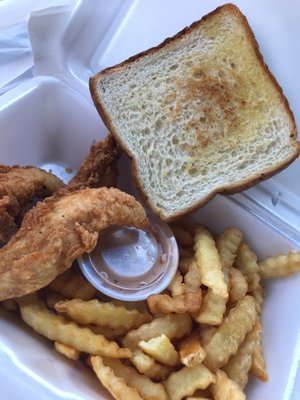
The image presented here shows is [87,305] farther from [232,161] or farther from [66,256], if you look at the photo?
[232,161]

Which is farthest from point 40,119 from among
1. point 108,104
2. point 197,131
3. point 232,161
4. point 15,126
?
point 232,161

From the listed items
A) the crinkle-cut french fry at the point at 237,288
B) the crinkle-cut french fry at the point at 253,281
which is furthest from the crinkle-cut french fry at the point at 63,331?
the crinkle-cut french fry at the point at 253,281

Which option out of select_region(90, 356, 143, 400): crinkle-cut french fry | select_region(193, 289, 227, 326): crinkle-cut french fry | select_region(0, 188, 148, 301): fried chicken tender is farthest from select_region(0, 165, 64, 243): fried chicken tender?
select_region(193, 289, 227, 326): crinkle-cut french fry

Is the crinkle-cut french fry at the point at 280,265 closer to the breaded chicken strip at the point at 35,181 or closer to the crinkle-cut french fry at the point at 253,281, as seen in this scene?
the crinkle-cut french fry at the point at 253,281

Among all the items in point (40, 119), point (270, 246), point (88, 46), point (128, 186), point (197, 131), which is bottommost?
point (270, 246)

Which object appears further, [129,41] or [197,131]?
[129,41]

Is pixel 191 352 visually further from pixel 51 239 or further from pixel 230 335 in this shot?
pixel 51 239
